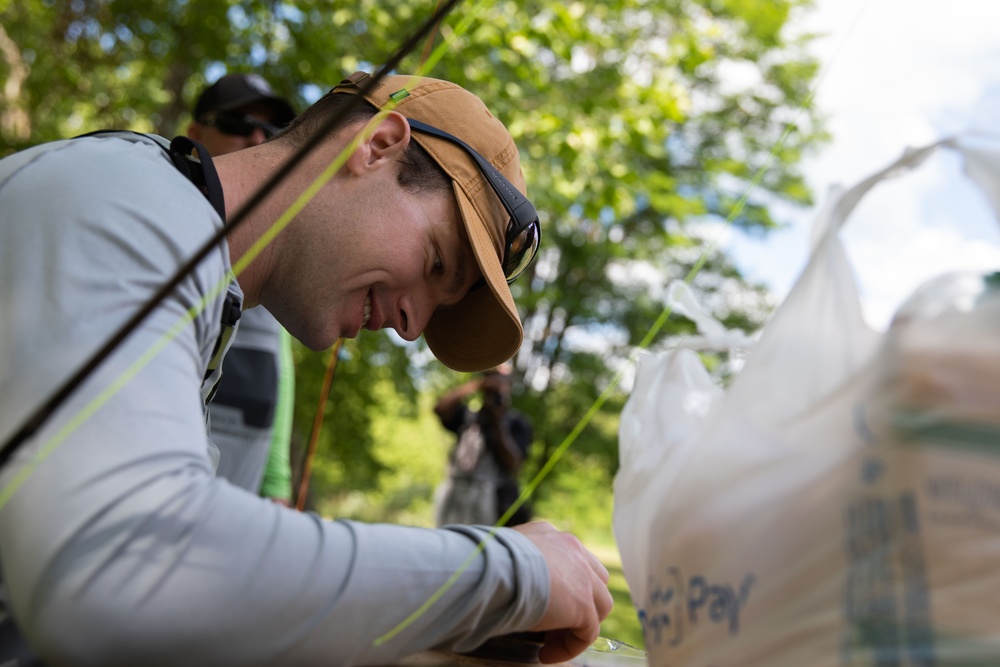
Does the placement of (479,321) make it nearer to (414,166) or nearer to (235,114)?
(414,166)

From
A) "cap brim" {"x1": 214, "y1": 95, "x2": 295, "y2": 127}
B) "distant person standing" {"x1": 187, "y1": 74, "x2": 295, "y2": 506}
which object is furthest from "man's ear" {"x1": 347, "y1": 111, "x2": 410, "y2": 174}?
"cap brim" {"x1": 214, "y1": 95, "x2": 295, "y2": 127}

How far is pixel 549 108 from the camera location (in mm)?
4418

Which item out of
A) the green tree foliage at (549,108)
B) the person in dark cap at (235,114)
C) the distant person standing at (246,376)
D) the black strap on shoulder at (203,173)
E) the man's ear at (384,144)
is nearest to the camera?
the black strap on shoulder at (203,173)

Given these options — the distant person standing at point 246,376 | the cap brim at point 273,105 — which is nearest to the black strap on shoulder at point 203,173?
the distant person standing at point 246,376

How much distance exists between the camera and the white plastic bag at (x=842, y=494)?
0.57 meters

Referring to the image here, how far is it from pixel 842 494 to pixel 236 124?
2.26 metres

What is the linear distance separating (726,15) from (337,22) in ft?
27.5

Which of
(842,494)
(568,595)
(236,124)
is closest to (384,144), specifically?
(568,595)

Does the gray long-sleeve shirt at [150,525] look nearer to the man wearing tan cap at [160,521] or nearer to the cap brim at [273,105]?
the man wearing tan cap at [160,521]

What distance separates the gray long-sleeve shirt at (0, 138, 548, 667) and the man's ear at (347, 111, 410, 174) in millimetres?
361

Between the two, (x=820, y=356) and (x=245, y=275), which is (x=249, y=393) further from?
(x=820, y=356)

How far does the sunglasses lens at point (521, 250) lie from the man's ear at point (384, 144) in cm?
23

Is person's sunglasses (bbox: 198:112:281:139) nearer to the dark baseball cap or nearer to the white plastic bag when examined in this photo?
the dark baseball cap

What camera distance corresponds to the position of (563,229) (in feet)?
37.6
